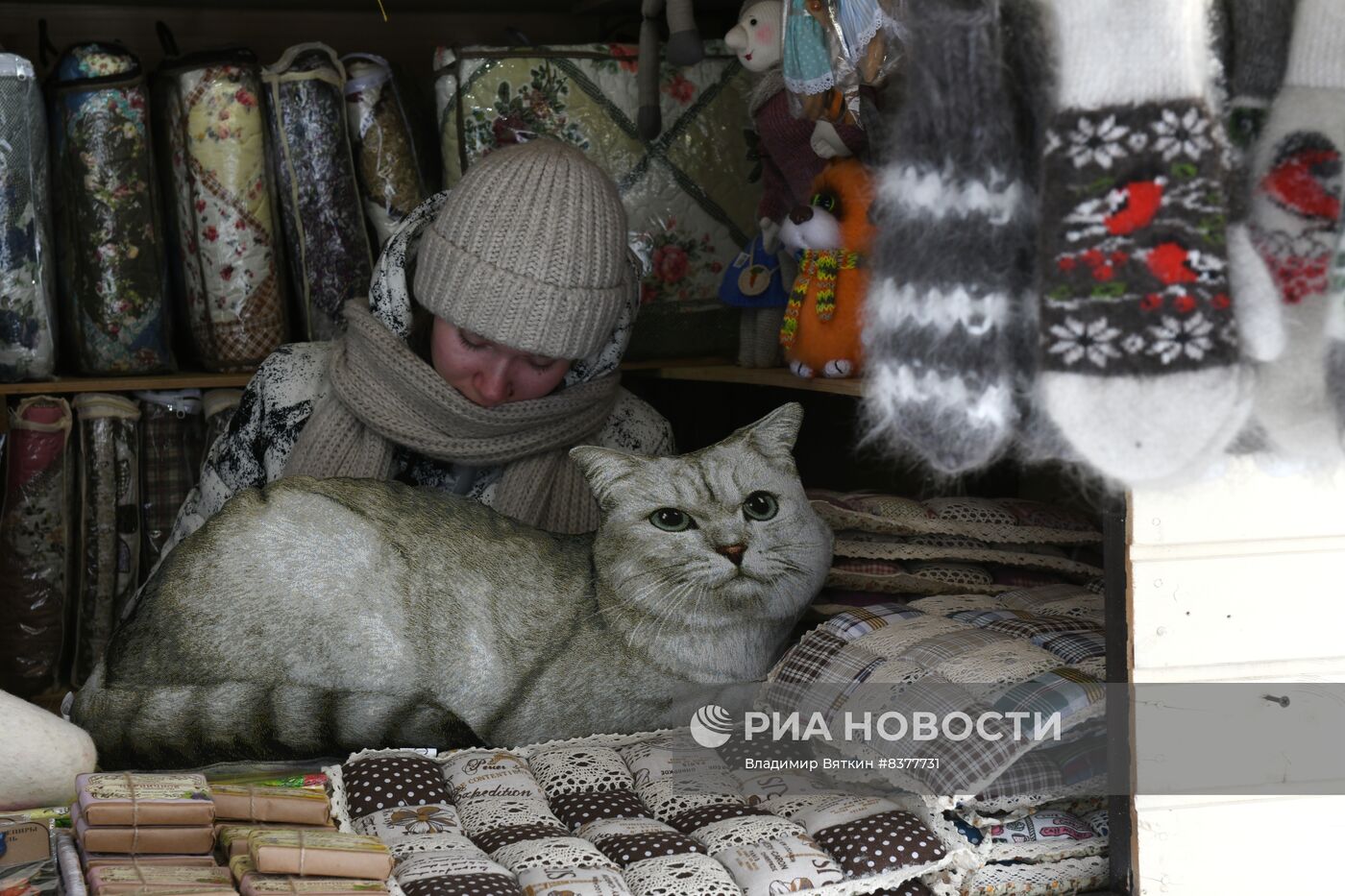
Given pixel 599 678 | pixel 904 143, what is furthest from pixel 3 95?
pixel 904 143

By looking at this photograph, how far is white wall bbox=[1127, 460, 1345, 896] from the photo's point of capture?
1.18 metres

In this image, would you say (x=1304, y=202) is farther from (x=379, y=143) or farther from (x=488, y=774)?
(x=379, y=143)

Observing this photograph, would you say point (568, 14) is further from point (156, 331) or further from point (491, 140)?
point (156, 331)

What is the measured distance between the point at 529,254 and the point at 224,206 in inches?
31.6

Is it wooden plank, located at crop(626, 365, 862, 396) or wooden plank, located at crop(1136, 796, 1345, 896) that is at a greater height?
wooden plank, located at crop(626, 365, 862, 396)

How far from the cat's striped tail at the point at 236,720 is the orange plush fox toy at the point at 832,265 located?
2.06ft

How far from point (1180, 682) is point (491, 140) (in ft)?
4.72

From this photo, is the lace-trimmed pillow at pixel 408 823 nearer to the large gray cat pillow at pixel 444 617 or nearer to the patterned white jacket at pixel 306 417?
the large gray cat pillow at pixel 444 617

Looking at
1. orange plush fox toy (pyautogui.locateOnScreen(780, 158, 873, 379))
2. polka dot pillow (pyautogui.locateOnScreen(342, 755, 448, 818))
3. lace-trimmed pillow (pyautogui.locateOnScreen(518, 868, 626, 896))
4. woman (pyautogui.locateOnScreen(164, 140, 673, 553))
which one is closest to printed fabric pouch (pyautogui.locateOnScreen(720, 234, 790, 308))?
woman (pyautogui.locateOnScreen(164, 140, 673, 553))

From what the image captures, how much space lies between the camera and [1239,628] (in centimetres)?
120

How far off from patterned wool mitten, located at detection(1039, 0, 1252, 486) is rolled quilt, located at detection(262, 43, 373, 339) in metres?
1.75

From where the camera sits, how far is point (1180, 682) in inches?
46.8

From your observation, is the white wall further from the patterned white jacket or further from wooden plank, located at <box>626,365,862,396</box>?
the patterned white jacket

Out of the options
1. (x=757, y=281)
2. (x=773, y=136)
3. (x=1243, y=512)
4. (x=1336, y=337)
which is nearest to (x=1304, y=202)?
(x=1336, y=337)
